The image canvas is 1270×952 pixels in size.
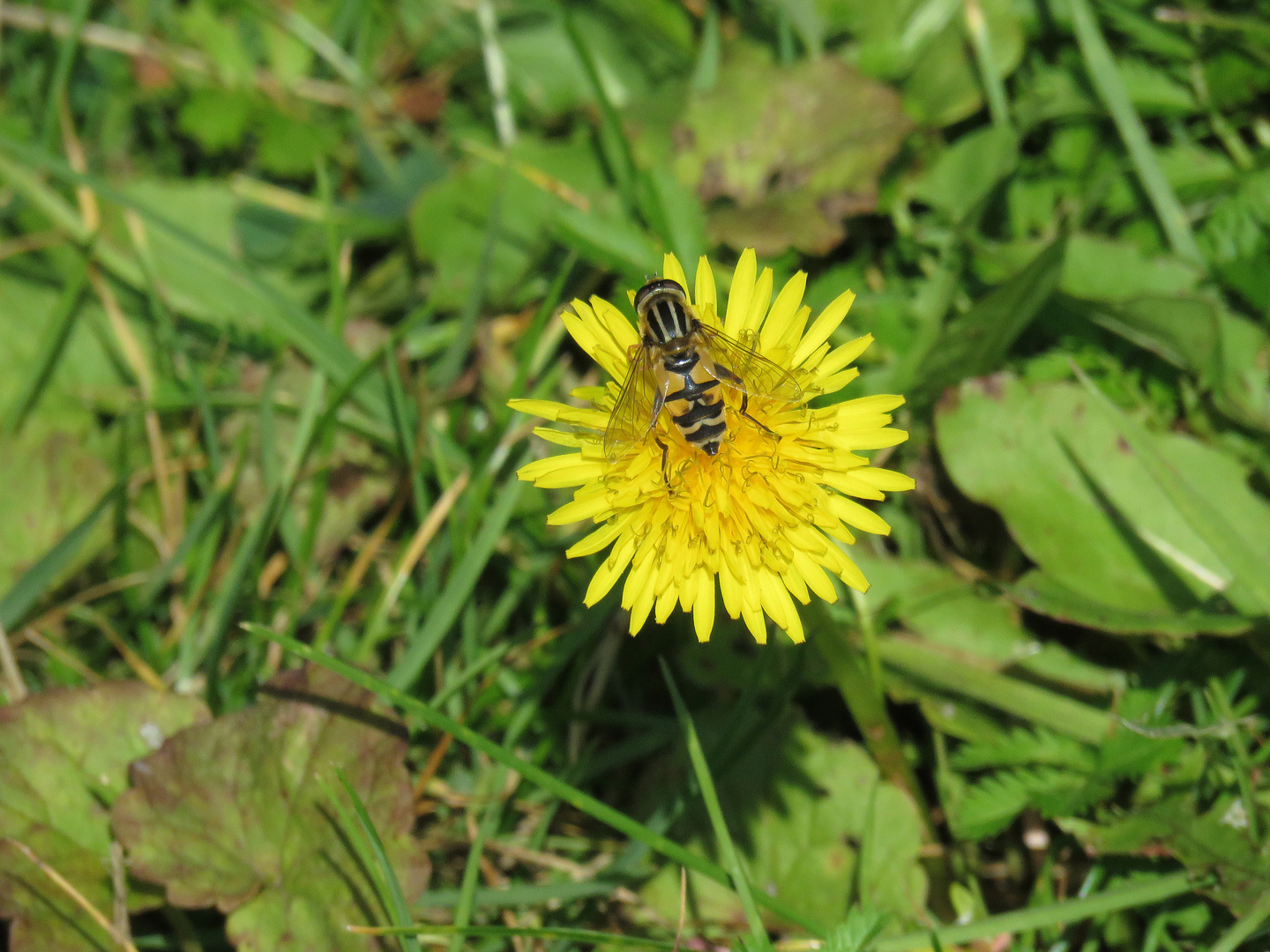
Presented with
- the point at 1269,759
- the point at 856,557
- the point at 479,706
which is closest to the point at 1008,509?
the point at 856,557

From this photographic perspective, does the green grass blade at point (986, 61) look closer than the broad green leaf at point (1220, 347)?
No

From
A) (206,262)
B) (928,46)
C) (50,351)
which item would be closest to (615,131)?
(928,46)

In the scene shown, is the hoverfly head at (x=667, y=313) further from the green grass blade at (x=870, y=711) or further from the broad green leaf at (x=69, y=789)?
the broad green leaf at (x=69, y=789)

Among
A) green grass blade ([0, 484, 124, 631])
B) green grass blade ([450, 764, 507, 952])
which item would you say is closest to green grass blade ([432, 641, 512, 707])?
green grass blade ([450, 764, 507, 952])

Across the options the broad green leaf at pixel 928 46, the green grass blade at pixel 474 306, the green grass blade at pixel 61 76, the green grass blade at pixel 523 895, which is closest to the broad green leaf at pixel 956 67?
the broad green leaf at pixel 928 46

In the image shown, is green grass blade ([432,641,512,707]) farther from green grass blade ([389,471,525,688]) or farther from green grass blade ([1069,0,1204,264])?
green grass blade ([1069,0,1204,264])

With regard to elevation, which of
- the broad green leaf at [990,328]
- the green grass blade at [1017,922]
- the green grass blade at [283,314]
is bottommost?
the green grass blade at [1017,922]

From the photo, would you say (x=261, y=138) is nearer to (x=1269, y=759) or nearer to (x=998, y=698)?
(x=998, y=698)
